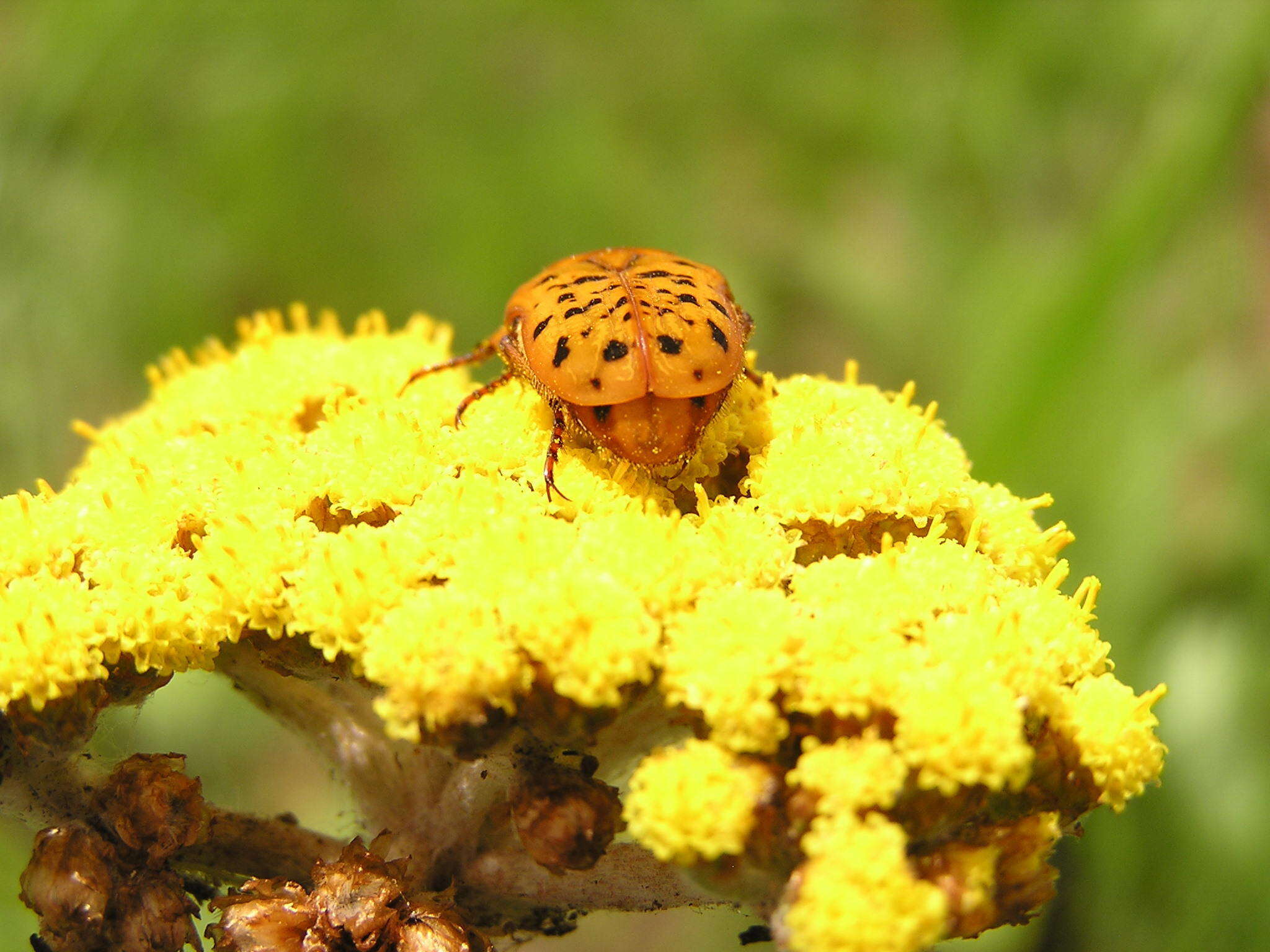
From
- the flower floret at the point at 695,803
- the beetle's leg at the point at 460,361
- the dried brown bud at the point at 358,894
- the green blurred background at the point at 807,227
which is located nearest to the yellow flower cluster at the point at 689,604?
the flower floret at the point at 695,803

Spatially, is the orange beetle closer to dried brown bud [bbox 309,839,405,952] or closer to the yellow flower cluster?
the yellow flower cluster

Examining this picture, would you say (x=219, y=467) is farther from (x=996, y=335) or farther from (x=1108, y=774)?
(x=996, y=335)

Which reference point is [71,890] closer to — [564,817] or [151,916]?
[151,916]

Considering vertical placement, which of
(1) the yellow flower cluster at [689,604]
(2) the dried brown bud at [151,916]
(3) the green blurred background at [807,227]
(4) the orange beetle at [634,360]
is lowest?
(2) the dried brown bud at [151,916]

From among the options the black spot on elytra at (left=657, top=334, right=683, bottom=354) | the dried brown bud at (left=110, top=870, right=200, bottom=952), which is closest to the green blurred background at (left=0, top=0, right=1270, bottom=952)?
the dried brown bud at (left=110, top=870, right=200, bottom=952)

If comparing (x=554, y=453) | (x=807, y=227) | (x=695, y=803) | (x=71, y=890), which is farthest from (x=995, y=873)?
(x=807, y=227)

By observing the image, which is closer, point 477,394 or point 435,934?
point 435,934

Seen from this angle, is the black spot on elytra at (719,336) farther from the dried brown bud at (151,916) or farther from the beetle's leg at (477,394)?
the dried brown bud at (151,916)
